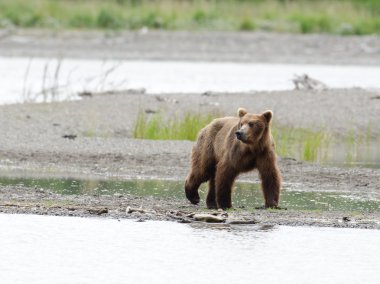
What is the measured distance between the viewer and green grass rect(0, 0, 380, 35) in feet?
127

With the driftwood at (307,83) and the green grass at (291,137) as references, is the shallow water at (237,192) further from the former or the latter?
the driftwood at (307,83)

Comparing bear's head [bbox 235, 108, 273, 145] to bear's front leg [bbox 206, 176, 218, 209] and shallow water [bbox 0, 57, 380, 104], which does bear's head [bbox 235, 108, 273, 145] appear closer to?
bear's front leg [bbox 206, 176, 218, 209]

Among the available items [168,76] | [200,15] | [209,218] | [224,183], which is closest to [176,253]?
[209,218]

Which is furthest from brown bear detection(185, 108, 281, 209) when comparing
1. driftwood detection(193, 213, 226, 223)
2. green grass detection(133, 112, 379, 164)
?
green grass detection(133, 112, 379, 164)

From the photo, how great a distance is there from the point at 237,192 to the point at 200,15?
26023 millimetres

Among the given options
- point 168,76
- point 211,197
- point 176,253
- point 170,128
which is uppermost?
point 168,76

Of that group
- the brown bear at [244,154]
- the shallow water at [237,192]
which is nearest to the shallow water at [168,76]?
the shallow water at [237,192]

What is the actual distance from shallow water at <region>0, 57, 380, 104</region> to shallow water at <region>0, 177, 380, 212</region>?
833 centimetres

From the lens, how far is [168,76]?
30.4 metres

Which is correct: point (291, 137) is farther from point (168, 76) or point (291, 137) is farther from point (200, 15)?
point (200, 15)

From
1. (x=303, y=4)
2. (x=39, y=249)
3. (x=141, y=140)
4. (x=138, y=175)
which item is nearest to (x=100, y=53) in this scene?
(x=303, y=4)

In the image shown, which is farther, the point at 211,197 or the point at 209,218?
the point at 211,197

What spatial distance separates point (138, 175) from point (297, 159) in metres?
2.66

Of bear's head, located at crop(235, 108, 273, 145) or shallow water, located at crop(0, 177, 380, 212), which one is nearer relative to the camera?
bear's head, located at crop(235, 108, 273, 145)
